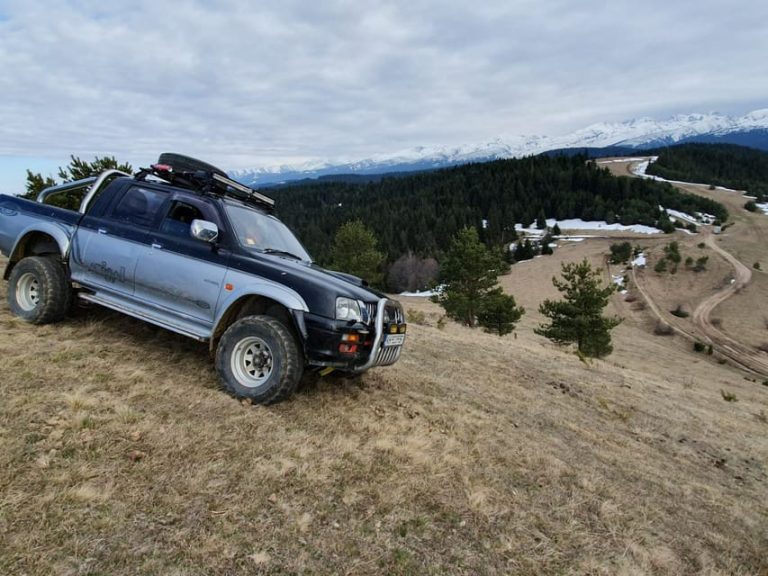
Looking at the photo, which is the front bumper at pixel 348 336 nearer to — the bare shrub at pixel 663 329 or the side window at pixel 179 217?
the side window at pixel 179 217

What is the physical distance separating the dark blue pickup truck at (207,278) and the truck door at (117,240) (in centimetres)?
2

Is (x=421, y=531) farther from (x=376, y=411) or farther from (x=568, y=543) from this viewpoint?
(x=376, y=411)

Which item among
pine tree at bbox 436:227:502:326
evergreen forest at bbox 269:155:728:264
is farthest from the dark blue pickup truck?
evergreen forest at bbox 269:155:728:264

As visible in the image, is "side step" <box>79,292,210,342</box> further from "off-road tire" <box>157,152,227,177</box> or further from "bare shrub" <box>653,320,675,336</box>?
"bare shrub" <box>653,320,675,336</box>

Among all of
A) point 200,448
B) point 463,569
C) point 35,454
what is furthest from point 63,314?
point 463,569

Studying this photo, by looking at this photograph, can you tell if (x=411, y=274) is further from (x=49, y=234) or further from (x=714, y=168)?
(x=714, y=168)

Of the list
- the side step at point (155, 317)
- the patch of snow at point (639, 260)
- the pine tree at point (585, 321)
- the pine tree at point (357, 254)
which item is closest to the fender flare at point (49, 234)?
the side step at point (155, 317)

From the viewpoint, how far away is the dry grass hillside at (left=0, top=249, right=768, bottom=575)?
10.8 feet

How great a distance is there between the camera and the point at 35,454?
3.83 metres

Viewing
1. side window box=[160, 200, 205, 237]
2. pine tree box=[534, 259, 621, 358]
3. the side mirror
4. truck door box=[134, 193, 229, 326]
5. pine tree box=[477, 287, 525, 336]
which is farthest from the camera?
pine tree box=[477, 287, 525, 336]

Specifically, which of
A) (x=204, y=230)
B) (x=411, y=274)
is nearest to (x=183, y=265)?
(x=204, y=230)

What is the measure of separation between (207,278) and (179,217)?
105 centimetres

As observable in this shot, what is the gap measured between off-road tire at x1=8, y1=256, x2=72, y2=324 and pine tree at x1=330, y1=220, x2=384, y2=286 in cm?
3768

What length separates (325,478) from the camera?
4.23 meters
